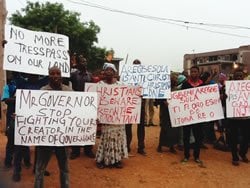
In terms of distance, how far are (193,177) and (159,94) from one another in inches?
69.0

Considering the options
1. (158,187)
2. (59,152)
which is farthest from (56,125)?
(158,187)

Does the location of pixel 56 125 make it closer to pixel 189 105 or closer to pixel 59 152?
pixel 59 152

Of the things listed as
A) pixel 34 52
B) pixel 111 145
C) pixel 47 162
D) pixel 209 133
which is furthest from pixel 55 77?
pixel 209 133

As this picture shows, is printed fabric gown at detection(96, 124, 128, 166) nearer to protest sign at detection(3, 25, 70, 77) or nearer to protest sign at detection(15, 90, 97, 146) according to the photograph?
protest sign at detection(15, 90, 97, 146)

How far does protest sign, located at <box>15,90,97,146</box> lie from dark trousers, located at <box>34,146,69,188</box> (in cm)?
8

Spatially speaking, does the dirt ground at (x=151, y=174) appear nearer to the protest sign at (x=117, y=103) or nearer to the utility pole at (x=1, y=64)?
the protest sign at (x=117, y=103)

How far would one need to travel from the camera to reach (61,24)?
2731 centimetres

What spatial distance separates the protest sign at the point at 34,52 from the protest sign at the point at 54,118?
0.83 metres

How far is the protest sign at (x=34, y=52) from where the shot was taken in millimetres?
6566

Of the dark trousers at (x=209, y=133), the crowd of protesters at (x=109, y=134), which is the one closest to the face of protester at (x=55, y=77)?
the crowd of protesters at (x=109, y=134)

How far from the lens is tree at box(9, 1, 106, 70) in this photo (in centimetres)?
2705

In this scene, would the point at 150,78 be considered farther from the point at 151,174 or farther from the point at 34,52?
the point at 34,52

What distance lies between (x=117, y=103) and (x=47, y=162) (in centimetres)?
218

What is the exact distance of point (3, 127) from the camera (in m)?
11.4
